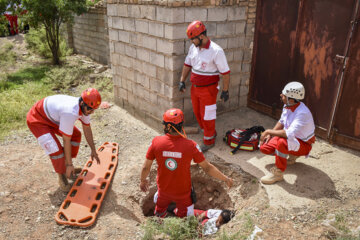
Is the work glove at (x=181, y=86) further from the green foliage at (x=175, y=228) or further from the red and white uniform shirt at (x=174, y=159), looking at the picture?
the green foliage at (x=175, y=228)

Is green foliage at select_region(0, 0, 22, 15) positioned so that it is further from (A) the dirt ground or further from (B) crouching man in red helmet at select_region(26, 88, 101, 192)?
(B) crouching man in red helmet at select_region(26, 88, 101, 192)

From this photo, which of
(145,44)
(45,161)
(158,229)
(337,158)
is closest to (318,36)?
Result: (337,158)

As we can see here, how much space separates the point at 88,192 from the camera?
4062 mm

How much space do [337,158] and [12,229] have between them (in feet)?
15.4

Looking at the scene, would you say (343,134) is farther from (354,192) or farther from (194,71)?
(194,71)

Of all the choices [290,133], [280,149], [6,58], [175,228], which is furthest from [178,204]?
[6,58]

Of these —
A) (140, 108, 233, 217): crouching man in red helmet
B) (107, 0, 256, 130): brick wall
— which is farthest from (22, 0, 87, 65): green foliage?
(140, 108, 233, 217): crouching man in red helmet

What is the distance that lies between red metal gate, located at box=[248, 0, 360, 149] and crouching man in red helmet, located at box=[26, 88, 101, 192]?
361cm

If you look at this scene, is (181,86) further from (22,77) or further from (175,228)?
(22,77)

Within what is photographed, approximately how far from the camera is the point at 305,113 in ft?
12.4

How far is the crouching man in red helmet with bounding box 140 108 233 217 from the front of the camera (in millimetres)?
3113

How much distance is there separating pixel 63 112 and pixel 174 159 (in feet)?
5.06

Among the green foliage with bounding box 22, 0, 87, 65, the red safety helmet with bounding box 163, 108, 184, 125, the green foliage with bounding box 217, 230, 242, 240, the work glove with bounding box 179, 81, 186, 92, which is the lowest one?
the green foliage with bounding box 217, 230, 242, 240

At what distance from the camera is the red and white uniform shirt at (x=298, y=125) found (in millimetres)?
3770
